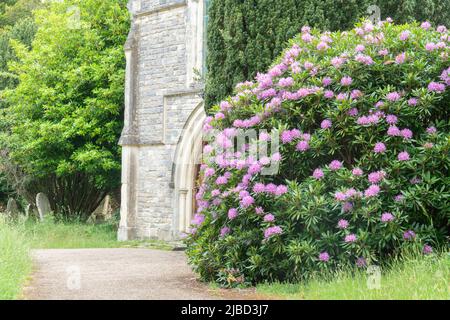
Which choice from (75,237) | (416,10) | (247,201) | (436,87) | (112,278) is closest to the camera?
(436,87)

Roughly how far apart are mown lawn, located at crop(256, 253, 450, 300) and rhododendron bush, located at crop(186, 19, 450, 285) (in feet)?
0.84

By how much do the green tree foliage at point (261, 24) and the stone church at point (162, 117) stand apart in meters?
3.30

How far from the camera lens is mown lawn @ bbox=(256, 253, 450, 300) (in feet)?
17.1

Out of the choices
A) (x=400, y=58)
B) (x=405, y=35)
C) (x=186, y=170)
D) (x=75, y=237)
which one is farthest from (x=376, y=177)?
(x=75, y=237)

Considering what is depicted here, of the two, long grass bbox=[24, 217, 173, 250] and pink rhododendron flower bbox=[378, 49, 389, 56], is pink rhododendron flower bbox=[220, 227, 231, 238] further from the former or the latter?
long grass bbox=[24, 217, 173, 250]

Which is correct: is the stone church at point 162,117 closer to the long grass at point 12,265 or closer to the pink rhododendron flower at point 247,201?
the long grass at point 12,265

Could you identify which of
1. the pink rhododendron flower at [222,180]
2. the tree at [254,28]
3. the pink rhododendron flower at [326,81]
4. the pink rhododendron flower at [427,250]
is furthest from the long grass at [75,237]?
the pink rhododendron flower at [427,250]

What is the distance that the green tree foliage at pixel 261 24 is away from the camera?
998cm

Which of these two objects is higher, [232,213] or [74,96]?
[74,96]

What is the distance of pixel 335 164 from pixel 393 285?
63.9 inches

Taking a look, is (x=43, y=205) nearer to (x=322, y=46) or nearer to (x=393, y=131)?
(x=322, y=46)

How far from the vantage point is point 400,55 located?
6.91m

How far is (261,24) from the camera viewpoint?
10328 millimetres
